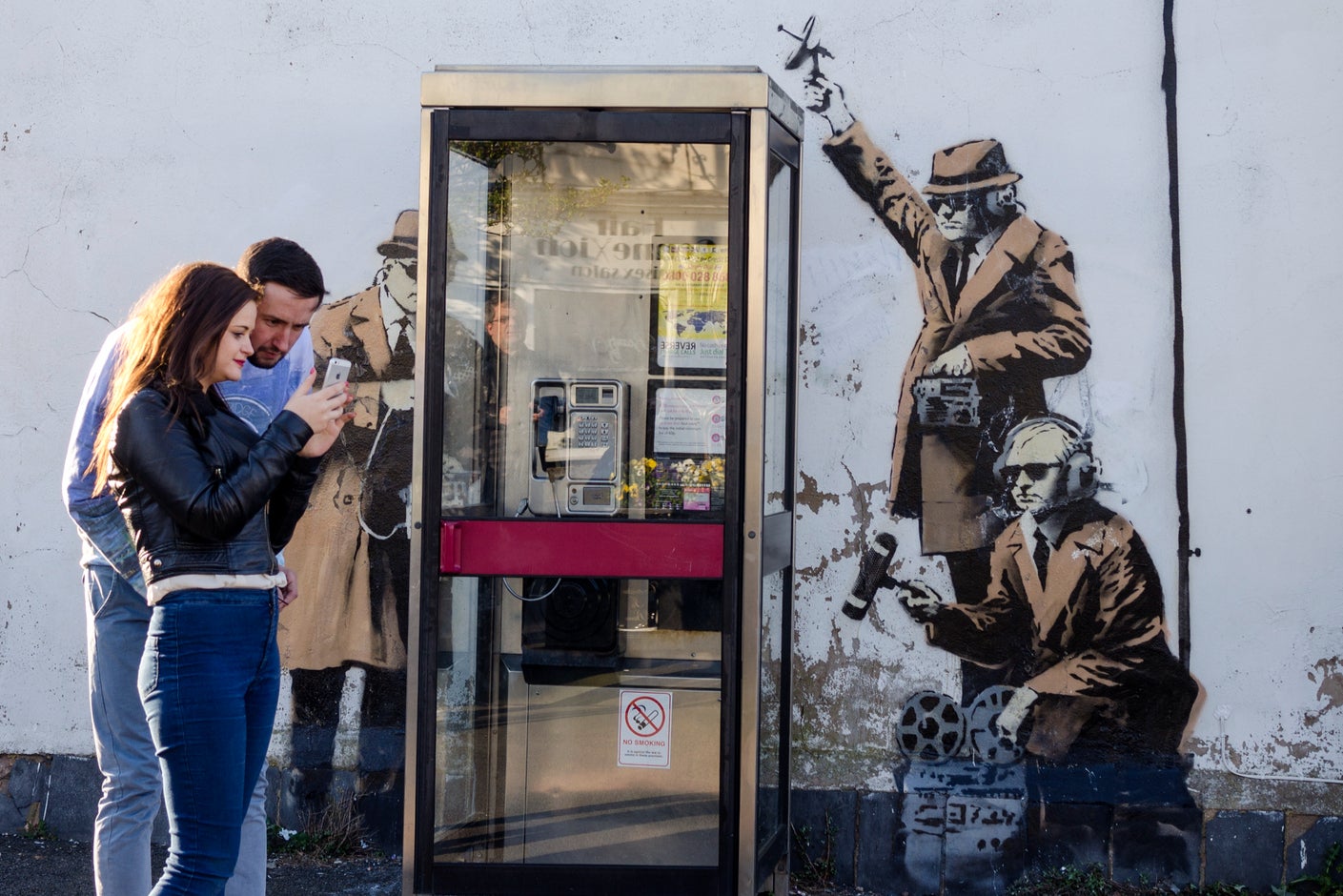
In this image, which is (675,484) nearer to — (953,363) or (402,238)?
(953,363)

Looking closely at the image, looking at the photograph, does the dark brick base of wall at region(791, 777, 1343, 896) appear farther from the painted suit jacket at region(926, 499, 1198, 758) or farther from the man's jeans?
the man's jeans

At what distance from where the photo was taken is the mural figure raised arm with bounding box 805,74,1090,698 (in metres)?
3.95

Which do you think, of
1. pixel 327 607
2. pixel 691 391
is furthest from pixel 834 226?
pixel 327 607

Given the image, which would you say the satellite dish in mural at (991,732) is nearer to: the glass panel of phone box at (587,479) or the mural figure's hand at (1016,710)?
the mural figure's hand at (1016,710)

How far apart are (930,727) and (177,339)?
2.57 m

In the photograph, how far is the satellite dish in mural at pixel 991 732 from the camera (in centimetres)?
395

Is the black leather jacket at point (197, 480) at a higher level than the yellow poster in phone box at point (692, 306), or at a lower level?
lower

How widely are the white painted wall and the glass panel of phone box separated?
541mm

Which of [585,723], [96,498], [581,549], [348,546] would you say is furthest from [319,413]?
[348,546]

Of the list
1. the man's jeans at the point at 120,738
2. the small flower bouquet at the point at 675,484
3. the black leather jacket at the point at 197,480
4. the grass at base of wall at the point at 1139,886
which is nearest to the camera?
the black leather jacket at the point at 197,480

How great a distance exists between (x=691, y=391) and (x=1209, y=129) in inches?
70.6

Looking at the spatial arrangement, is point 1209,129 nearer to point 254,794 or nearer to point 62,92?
point 254,794

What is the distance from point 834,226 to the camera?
4.04 m

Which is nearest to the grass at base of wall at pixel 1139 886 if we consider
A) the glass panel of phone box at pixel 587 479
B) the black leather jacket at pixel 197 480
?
the glass panel of phone box at pixel 587 479
